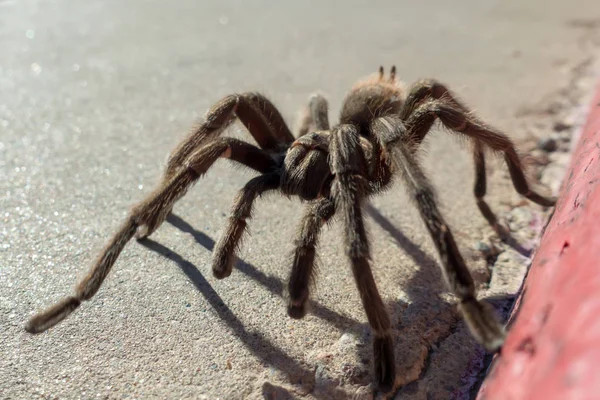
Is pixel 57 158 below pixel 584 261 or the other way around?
below

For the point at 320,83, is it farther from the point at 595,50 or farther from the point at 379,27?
the point at 595,50

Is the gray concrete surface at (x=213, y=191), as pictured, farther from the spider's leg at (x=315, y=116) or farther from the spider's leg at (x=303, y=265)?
the spider's leg at (x=315, y=116)

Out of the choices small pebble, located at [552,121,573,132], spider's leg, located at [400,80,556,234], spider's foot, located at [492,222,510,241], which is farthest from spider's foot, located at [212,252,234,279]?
small pebble, located at [552,121,573,132]

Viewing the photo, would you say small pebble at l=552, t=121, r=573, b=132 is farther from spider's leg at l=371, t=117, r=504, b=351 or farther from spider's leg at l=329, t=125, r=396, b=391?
spider's leg at l=329, t=125, r=396, b=391

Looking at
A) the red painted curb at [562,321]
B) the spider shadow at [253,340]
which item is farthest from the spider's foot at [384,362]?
the red painted curb at [562,321]

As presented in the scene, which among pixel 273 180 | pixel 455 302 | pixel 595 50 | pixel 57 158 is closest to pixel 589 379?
pixel 455 302

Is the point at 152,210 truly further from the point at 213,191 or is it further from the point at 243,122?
the point at 213,191
